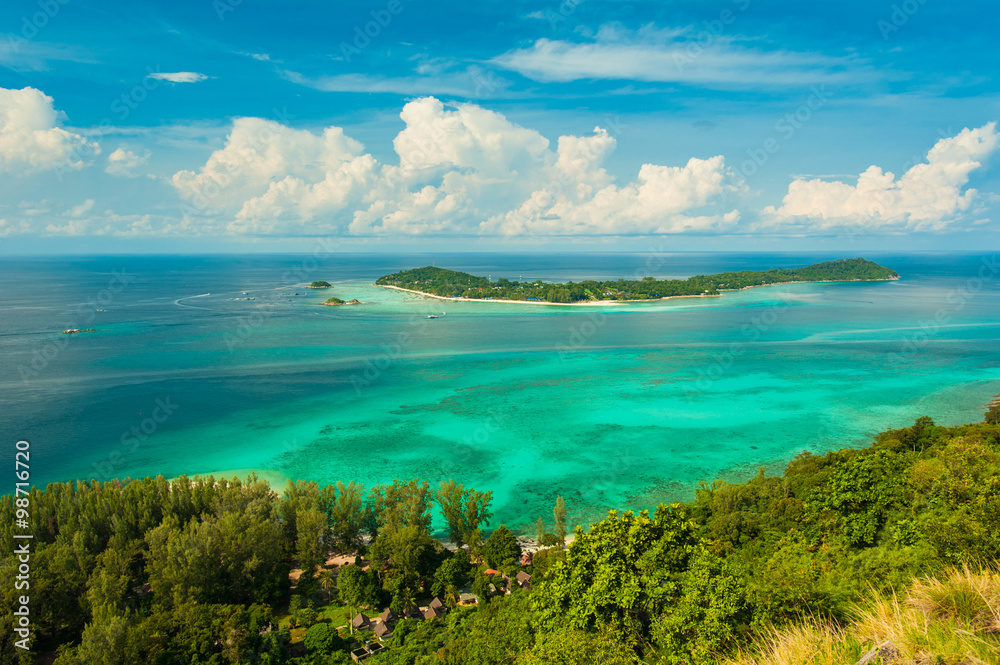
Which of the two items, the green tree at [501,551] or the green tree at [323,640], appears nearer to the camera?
the green tree at [323,640]

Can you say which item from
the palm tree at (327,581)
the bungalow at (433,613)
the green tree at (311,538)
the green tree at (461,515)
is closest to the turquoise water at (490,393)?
the green tree at (461,515)

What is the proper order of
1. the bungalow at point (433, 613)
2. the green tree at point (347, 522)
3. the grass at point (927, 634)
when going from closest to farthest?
the grass at point (927, 634), the bungalow at point (433, 613), the green tree at point (347, 522)

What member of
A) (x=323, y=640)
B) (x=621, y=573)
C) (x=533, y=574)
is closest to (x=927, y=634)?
(x=621, y=573)

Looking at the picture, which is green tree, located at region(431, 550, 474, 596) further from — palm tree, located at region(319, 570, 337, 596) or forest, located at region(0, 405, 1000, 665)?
palm tree, located at region(319, 570, 337, 596)

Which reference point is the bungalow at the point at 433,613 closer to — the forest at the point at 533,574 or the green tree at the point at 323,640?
the forest at the point at 533,574

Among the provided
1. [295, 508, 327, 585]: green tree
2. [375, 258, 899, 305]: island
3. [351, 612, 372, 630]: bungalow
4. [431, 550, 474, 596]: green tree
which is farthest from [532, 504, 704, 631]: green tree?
[375, 258, 899, 305]: island

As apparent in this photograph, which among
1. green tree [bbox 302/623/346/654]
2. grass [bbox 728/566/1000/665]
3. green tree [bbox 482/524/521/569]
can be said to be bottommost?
green tree [bbox 302/623/346/654]

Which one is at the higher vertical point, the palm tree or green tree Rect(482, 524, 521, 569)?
green tree Rect(482, 524, 521, 569)

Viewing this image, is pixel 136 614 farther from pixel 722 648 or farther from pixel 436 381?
pixel 436 381
